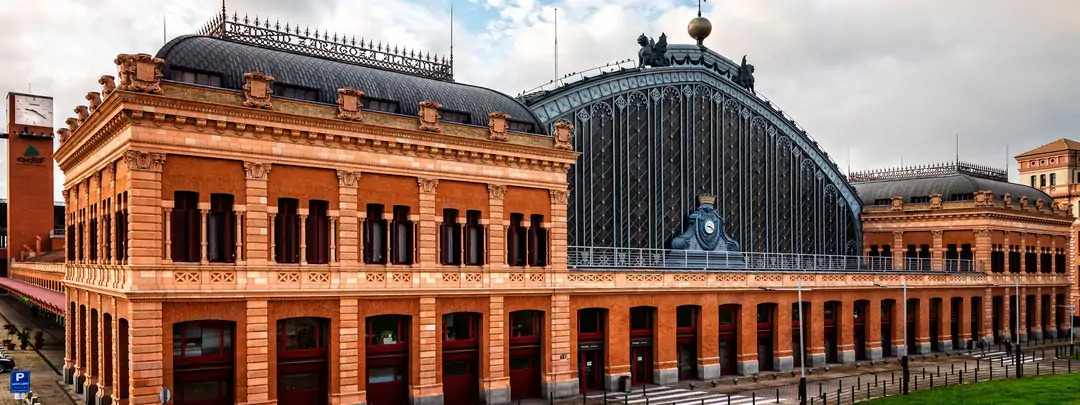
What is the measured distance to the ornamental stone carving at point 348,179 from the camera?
39.8m

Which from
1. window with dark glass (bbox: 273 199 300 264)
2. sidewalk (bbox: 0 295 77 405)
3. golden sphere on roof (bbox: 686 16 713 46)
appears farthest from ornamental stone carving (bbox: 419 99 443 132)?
A: golden sphere on roof (bbox: 686 16 713 46)

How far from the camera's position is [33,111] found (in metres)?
128

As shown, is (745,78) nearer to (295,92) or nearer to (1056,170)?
(295,92)

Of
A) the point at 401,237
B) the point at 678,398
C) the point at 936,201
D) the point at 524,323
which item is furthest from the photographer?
the point at 936,201

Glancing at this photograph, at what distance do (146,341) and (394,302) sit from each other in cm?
1096

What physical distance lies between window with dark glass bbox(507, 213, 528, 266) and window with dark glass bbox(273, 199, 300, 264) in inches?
456

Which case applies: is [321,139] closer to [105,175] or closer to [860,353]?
[105,175]

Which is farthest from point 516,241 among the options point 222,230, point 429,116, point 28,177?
point 28,177

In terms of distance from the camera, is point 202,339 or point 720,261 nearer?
point 202,339

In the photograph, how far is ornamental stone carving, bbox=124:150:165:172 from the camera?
112 ft

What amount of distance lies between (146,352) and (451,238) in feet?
49.3

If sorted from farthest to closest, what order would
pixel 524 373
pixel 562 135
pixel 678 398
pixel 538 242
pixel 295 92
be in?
pixel 562 135 → pixel 538 242 → pixel 678 398 → pixel 524 373 → pixel 295 92

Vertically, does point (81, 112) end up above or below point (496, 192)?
above

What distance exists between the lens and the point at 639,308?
174 ft
